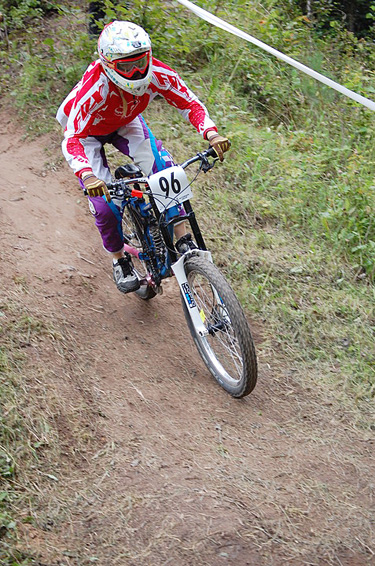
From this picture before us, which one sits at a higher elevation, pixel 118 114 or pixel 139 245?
pixel 118 114

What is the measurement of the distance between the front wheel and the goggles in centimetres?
114

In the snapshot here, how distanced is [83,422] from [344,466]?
1506mm

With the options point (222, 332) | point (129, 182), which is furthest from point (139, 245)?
point (222, 332)

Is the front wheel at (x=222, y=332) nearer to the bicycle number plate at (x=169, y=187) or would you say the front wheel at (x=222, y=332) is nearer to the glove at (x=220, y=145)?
the bicycle number plate at (x=169, y=187)

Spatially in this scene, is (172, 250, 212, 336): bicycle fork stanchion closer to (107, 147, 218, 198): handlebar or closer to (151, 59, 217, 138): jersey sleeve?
(107, 147, 218, 198): handlebar

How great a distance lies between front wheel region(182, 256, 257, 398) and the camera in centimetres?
352

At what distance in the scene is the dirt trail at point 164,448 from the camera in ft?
9.51

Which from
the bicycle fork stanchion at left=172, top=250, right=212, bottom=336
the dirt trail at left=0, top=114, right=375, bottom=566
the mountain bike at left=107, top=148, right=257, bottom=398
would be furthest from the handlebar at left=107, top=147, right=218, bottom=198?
the dirt trail at left=0, top=114, right=375, bottom=566

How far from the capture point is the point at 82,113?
383 centimetres

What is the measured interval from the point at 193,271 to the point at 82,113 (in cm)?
120

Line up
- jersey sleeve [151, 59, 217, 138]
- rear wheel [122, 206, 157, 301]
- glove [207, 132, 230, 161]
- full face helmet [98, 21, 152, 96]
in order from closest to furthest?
full face helmet [98, 21, 152, 96]
glove [207, 132, 230, 161]
jersey sleeve [151, 59, 217, 138]
rear wheel [122, 206, 157, 301]

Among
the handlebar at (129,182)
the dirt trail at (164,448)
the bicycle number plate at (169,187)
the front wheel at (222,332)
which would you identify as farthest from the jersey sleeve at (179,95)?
the dirt trail at (164,448)

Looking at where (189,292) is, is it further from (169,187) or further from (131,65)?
(131,65)

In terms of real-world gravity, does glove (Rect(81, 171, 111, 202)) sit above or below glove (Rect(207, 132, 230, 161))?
below
